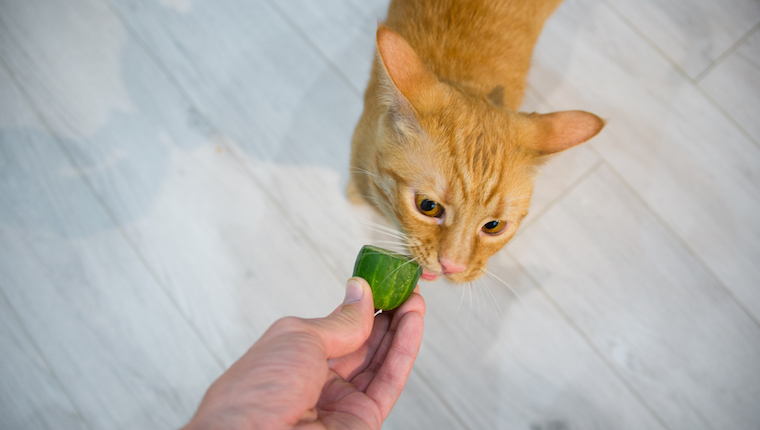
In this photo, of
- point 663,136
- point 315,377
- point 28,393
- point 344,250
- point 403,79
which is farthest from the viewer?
point 663,136

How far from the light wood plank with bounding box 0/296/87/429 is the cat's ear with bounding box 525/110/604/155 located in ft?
6.40

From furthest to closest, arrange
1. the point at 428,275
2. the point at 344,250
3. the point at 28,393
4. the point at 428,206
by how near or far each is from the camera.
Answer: the point at 344,250 → the point at 28,393 → the point at 428,275 → the point at 428,206

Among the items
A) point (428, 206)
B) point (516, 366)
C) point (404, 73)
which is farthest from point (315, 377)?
point (516, 366)

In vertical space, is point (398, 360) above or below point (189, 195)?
below

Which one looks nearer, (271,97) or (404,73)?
(404,73)

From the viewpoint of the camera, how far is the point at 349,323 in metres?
0.92

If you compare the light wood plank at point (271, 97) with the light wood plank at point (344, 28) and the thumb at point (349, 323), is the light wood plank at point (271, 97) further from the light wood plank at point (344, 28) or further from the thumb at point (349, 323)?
the thumb at point (349, 323)

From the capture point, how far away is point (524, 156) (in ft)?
3.43

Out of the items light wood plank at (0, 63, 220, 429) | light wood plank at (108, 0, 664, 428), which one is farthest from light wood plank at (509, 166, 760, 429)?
light wood plank at (0, 63, 220, 429)

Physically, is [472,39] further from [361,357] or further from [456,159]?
[361,357]

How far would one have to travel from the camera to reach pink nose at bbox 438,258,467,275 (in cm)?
101

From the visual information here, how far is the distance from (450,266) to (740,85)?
1.82 m

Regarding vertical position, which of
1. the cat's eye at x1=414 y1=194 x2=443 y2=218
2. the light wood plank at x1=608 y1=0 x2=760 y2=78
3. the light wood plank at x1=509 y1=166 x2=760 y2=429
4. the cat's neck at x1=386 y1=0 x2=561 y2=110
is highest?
the light wood plank at x1=608 y1=0 x2=760 y2=78

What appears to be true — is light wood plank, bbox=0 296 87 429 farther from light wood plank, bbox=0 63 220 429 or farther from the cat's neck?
the cat's neck
